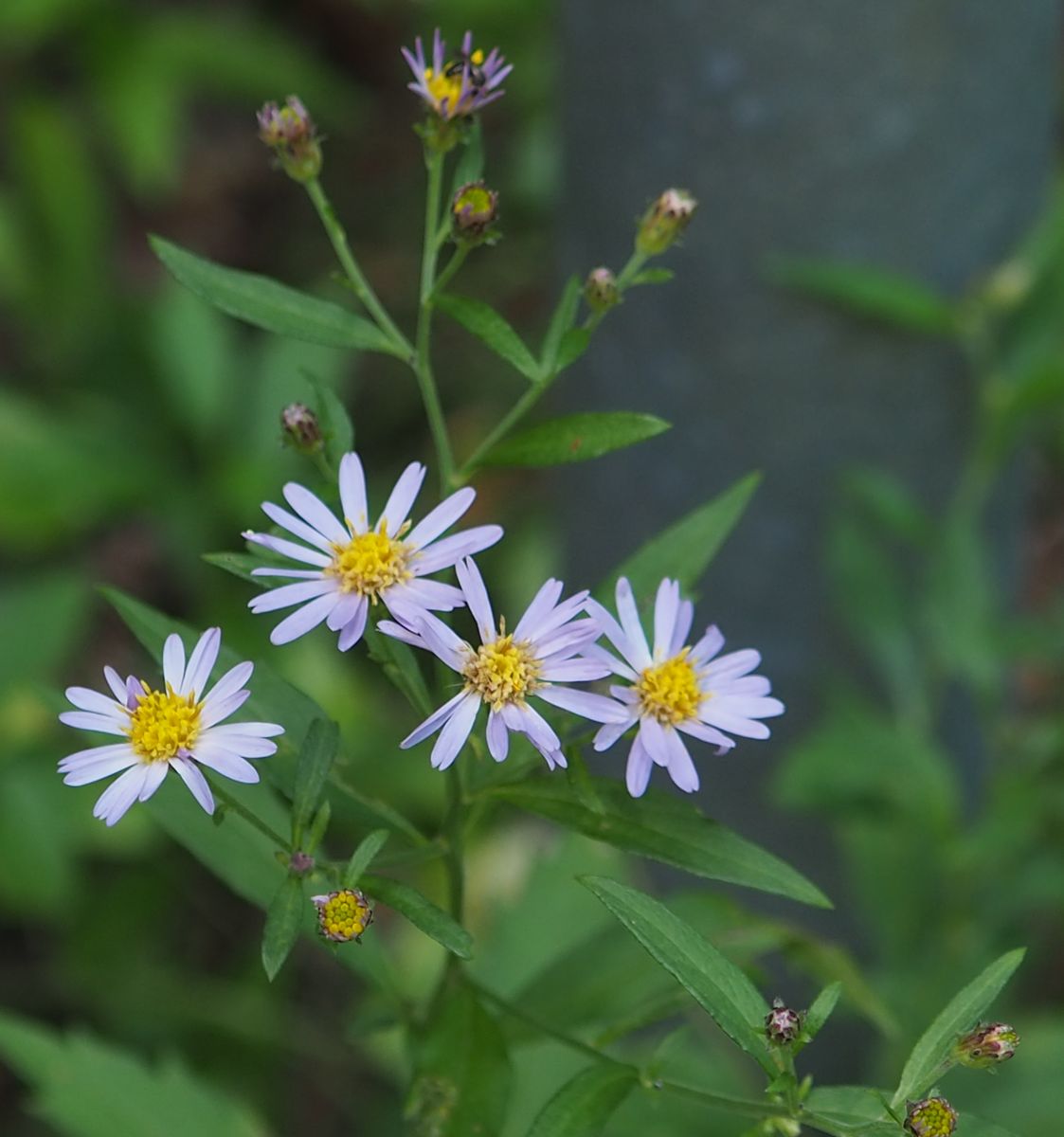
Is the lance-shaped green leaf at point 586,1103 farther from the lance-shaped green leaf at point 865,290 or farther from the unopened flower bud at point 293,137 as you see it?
the lance-shaped green leaf at point 865,290

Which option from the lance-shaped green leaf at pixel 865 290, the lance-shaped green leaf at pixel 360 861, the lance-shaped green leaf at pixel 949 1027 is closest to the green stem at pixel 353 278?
the lance-shaped green leaf at pixel 360 861

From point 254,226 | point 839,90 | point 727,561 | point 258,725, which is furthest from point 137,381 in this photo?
point 258,725

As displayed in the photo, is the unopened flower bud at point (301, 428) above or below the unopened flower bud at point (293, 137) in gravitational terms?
below

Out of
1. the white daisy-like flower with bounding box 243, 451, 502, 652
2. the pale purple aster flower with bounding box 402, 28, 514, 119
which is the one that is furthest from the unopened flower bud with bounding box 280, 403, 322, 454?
the pale purple aster flower with bounding box 402, 28, 514, 119

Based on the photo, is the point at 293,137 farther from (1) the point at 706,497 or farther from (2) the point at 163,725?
(1) the point at 706,497

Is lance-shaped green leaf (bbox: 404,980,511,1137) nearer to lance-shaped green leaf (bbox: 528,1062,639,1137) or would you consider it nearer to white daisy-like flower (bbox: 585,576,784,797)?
lance-shaped green leaf (bbox: 528,1062,639,1137)

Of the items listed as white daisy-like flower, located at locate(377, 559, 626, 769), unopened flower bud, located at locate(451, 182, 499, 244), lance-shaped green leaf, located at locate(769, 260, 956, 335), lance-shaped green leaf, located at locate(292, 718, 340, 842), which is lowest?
lance-shaped green leaf, located at locate(292, 718, 340, 842)
